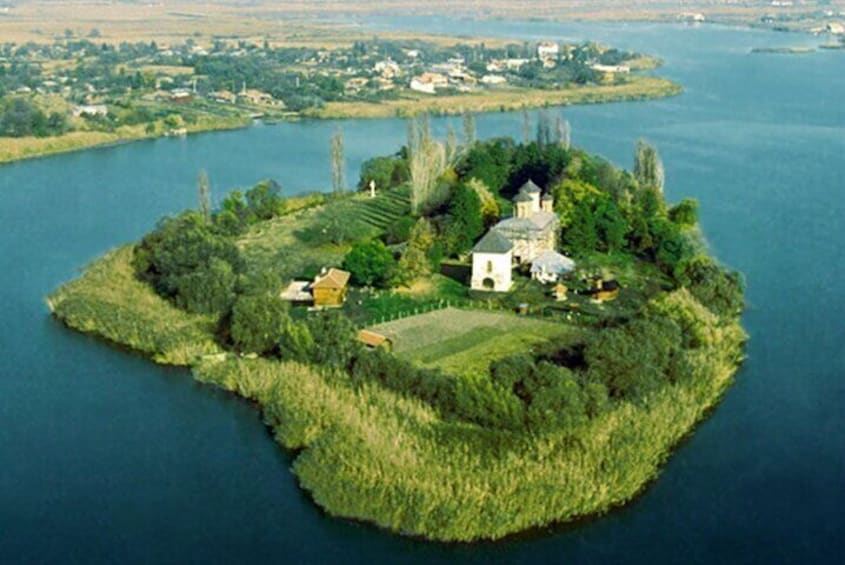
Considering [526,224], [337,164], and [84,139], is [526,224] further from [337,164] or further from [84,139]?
[84,139]

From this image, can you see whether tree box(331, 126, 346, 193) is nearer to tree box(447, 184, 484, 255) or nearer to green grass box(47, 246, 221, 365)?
tree box(447, 184, 484, 255)

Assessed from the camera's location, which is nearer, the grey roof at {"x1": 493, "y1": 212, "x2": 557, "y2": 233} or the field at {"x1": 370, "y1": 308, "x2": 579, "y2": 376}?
the field at {"x1": 370, "y1": 308, "x2": 579, "y2": 376}

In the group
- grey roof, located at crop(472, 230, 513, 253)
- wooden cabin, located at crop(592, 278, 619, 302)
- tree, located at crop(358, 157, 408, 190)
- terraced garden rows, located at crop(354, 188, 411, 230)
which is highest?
grey roof, located at crop(472, 230, 513, 253)

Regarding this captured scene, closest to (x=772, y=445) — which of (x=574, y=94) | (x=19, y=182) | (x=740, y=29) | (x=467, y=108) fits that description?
(x=19, y=182)

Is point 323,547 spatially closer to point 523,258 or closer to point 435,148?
point 523,258

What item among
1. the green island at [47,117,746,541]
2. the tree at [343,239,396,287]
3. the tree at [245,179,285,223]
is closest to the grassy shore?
the green island at [47,117,746,541]

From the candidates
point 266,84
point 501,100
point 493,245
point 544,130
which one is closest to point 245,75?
point 266,84

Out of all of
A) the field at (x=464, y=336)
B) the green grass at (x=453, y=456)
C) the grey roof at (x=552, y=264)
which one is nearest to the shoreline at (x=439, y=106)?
the grey roof at (x=552, y=264)
